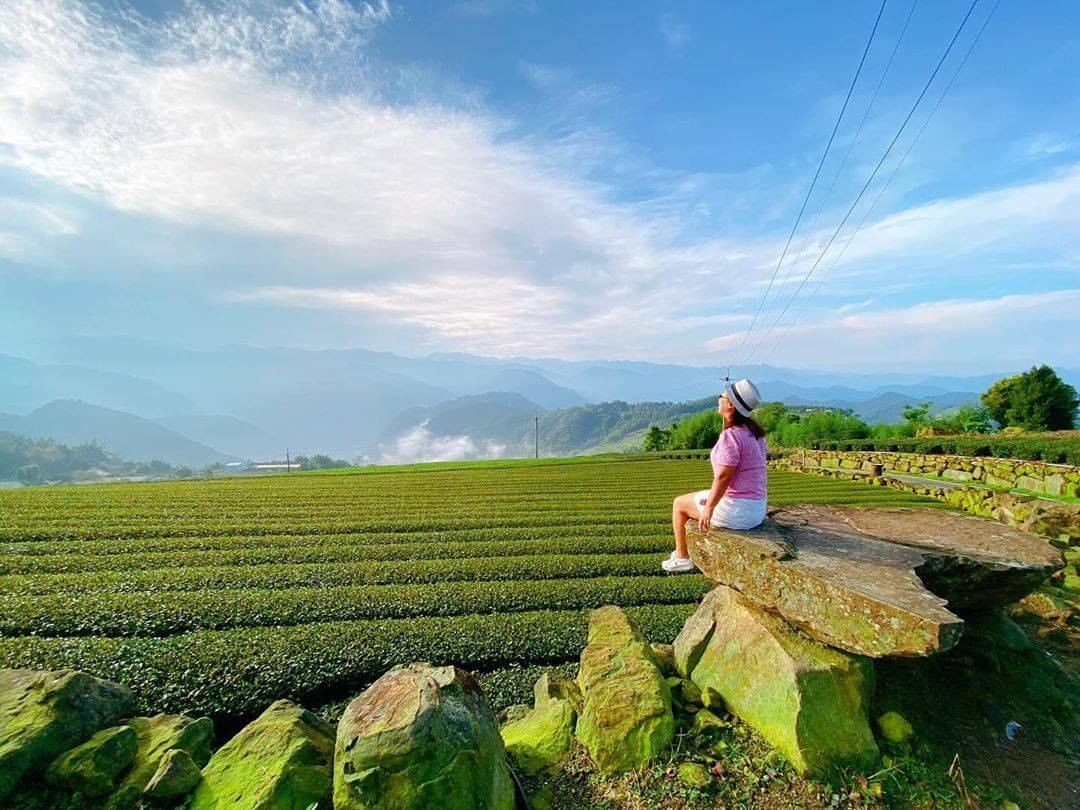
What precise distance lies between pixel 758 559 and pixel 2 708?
6.81 m

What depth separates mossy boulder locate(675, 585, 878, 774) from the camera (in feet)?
13.7

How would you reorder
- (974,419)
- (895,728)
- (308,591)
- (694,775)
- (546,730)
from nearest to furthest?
(694,775), (895,728), (546,730), (308,591), (974,419)

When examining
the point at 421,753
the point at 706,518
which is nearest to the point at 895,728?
the point at 706,518

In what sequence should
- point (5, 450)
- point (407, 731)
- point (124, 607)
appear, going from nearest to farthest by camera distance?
1. point (407, 731)
2. point (124, 607)
3. point (5, 450)

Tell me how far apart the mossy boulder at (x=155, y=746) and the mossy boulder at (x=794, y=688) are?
15.6ft

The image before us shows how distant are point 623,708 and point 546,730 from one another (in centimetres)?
93

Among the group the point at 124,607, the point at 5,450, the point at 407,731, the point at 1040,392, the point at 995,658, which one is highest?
the point at 1040,392

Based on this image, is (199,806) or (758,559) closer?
(199,806)

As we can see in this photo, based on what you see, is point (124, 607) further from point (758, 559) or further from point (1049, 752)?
point (1049, 752)

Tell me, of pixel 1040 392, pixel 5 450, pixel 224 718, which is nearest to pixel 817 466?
pixel 1040 392

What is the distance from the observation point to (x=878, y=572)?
4.63 m

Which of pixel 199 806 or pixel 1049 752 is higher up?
pixel 199 806

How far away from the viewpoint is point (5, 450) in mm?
147250

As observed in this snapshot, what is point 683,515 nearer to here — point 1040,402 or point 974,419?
point 1040,402
